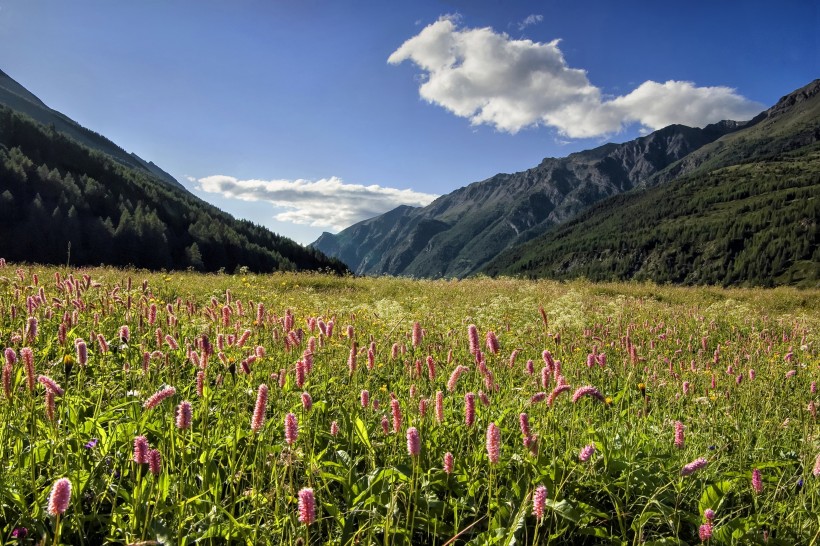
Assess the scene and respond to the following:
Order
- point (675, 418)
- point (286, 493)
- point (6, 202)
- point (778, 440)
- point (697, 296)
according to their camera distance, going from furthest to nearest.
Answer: point (6, 202) < point (697, 296) < point (675, 418) < point (778, 440) < point (286, 493)

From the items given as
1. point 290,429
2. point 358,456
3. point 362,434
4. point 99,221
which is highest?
point 99,221

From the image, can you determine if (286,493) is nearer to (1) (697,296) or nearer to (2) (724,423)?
(2) (724,423)

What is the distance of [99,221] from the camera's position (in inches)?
3996

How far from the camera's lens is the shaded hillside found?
306ft

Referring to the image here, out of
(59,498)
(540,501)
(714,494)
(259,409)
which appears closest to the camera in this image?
(59,498)

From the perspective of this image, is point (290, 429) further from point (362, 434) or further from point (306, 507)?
point (362, 434)

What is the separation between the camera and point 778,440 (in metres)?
4.34

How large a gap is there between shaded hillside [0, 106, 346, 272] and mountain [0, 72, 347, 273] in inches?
7.8

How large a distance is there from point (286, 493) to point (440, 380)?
3.09m

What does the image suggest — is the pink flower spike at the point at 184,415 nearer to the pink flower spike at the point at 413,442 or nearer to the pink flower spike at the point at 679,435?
the pink flower spike at the point at 413,442

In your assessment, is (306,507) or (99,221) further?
(99,221)

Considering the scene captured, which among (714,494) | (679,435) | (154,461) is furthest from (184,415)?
(714,494)

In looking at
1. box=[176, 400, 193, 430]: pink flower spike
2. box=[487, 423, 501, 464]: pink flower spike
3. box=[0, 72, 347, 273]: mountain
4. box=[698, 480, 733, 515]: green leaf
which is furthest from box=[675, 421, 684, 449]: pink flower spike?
box=[0, 72, 347, 273]: mountain

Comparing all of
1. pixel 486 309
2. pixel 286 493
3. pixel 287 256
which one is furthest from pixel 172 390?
pixel 287 256
